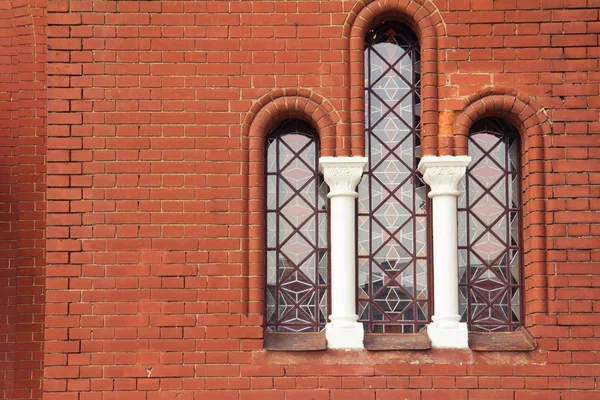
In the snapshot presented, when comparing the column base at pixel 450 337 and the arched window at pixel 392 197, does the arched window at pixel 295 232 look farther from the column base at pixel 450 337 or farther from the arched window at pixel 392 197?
the column base at pixel 450 337

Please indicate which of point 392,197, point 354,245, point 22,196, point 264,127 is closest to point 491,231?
point 392,197

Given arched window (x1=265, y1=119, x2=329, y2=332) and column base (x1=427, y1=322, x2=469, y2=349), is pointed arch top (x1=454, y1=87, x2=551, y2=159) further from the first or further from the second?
column base (x1=427, y1=322, x2=469, y2=349)

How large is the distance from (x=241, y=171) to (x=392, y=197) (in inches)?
54.8

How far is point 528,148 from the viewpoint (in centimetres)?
955

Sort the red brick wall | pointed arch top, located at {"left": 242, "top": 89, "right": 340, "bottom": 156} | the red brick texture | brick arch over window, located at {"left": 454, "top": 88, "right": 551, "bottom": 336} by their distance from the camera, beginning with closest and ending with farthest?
the red brick texture
brick arch over window, located at {"left": 454, "top": 88, "right": 551, "bottom": 336}
pointed arch top, located at {"left": 242, "top": 89, "right": 340, "bottom": 156}
the red brick wall

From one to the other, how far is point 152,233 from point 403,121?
2486mm

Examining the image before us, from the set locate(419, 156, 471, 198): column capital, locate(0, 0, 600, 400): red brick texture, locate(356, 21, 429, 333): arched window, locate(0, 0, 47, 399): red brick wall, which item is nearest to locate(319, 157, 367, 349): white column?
locate(0, 0, 600, 400): red brick texture

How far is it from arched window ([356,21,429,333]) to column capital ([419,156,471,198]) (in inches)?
11.9

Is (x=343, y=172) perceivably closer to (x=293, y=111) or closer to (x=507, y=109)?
(x=293, y=111)

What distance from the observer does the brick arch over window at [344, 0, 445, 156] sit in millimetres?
9562

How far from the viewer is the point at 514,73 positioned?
31.5 feet

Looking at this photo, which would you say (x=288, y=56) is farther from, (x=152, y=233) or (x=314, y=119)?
(x=152, y=233)

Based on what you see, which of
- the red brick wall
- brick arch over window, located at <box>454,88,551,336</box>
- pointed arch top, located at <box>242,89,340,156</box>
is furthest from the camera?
the red brick wall

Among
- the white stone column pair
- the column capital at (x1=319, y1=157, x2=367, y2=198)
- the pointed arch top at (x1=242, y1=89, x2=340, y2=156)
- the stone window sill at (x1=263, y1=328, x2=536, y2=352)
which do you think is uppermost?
the pointed arch top at (x1=242, y1=89, x2=340, y2=156)
